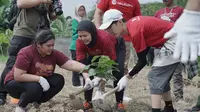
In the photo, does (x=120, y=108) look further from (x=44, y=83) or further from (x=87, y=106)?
(x=44, y=83)

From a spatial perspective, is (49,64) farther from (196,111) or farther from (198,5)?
(198,5)

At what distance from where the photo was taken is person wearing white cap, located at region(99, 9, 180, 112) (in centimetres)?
441

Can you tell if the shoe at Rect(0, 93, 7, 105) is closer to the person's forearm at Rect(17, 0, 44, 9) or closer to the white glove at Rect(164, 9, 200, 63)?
the person's forearm at Rect(17, 0, 44, 9)

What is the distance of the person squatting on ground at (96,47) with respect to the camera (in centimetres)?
468

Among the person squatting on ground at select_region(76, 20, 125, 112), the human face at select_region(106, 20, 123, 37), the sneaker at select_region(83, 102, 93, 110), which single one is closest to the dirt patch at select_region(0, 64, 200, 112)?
the sneaker at select_region(83, 102, 93, 110)

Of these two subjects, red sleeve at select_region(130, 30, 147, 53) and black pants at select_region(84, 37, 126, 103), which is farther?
black pants at select_region(84, 37, 126, 103)

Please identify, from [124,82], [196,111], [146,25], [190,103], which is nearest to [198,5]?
[146,25]

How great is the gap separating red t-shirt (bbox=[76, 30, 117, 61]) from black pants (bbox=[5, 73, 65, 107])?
0.42m

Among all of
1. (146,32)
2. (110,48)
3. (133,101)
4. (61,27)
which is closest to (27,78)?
(110,48)

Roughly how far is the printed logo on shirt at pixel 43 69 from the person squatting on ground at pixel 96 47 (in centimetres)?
42

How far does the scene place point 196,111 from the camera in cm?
496

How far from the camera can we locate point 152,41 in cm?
452

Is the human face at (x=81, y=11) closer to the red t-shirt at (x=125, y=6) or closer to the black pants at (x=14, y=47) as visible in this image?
the red t-shirt at (x=125, y=6)

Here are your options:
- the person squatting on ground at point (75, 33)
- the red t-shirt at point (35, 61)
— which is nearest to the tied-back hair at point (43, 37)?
the red t-shirt at point (35, 61)
